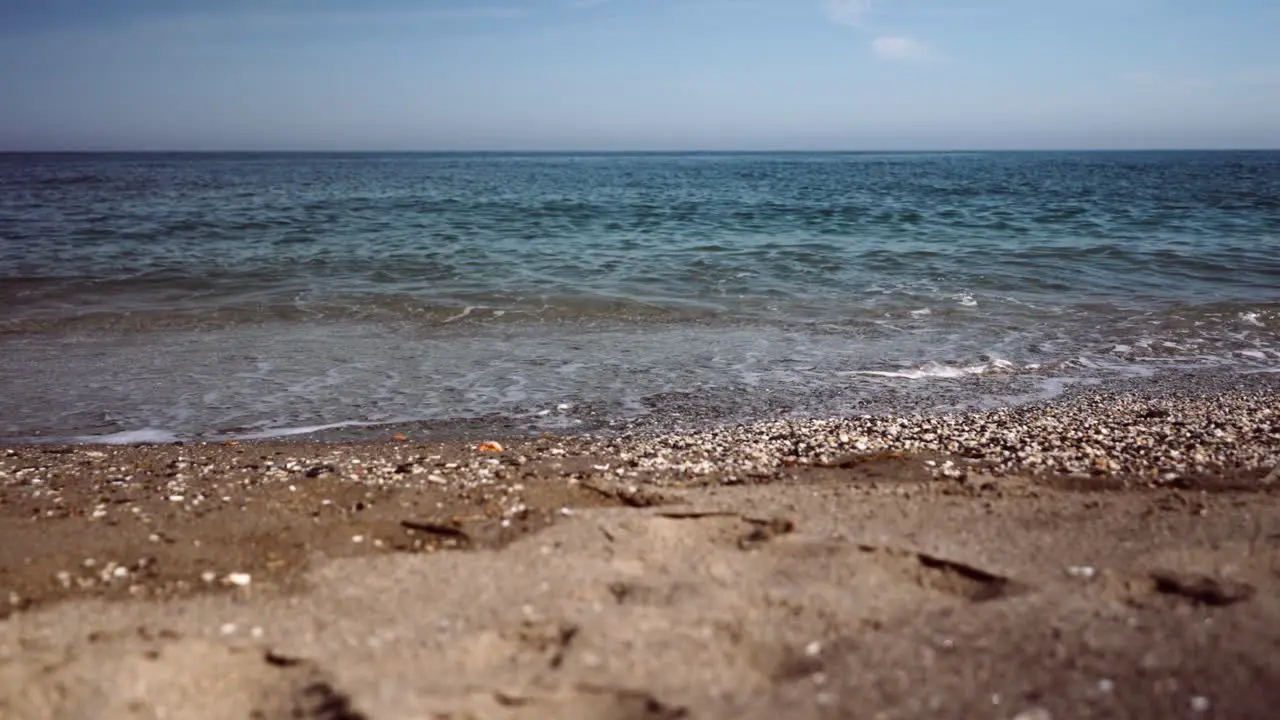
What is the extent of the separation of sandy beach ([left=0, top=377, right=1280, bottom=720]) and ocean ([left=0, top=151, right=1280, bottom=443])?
1.86 m

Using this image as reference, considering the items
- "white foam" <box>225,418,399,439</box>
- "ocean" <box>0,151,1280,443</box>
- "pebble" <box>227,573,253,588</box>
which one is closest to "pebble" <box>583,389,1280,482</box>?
"ocean" <box>0,151,1280,443</box>

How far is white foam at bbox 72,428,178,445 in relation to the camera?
656 cm

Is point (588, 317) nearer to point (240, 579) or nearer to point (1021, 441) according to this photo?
point (1021, 441)

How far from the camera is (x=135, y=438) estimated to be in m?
6.68

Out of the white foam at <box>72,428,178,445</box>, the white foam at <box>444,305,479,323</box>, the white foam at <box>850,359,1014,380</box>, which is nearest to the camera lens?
the white foam at <box>72,428,178,445</box>

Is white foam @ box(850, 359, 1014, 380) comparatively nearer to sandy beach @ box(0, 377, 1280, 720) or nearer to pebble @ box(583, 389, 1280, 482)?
pebble @ box(583, 389, 1280, 482)

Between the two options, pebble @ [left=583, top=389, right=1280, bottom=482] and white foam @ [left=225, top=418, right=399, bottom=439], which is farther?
white foam @ [left=225, top=418, right=399, bottom=439]

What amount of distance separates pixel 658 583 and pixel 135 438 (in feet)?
16.2

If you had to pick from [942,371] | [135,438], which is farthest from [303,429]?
[942,371]

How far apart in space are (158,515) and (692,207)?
25846 millimetres

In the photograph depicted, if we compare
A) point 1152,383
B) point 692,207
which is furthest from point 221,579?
point 692,207

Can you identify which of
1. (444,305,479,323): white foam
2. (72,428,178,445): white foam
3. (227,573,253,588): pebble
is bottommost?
(72,428,178,445): white foam

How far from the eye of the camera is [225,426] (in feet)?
22.9

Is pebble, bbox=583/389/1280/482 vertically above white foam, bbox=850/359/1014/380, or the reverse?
pebble, bbox=583/389/1280/482
